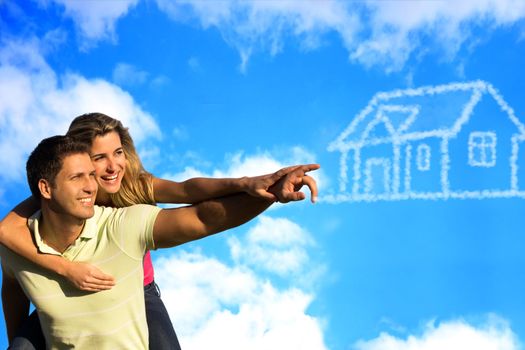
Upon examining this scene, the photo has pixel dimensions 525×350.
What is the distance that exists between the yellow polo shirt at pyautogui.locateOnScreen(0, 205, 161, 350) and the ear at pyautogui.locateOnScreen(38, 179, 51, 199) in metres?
0.28

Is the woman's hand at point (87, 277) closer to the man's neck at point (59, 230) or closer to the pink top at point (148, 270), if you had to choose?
the man's neck at point (59, 230)

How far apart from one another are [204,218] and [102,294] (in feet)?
2.83

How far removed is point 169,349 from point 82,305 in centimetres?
64

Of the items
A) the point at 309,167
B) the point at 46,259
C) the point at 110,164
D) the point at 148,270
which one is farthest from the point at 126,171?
the point at 309,167

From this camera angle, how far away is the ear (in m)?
4.36

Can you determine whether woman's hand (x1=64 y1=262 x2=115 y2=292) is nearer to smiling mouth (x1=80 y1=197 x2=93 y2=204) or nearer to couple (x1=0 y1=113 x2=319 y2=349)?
couple (x1=0 y1=113 x2=319 y2=349)

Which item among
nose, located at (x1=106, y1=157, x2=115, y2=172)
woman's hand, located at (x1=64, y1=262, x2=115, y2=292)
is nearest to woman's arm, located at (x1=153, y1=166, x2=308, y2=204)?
nose, located at (x1=106, y1=157, x2=115, y2=172)

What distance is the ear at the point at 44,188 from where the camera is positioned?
436cm

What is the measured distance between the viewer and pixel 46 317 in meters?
4.48

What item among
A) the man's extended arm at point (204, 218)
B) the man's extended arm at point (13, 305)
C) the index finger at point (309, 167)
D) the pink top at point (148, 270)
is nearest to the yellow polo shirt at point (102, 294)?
→ the man's extended arm at point (204, 218)

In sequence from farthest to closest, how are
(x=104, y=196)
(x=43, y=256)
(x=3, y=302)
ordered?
(x=3, y=302) → (x=104, y=196) → (x=43, y=256)

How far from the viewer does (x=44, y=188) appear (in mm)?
4371

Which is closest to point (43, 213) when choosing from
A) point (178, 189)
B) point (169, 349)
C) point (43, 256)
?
point (43, 256)

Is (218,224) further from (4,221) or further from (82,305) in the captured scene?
(4,221)
